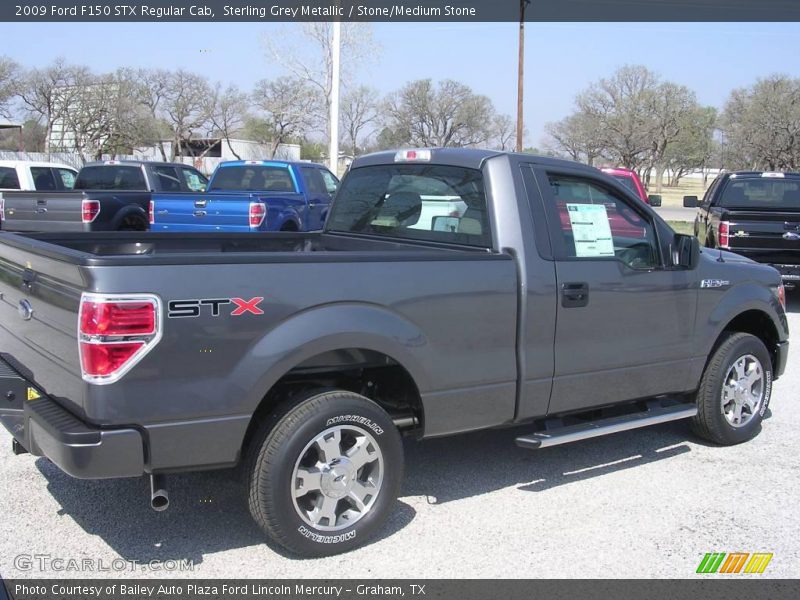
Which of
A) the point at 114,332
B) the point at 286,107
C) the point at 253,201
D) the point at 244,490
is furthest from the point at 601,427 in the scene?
the point at 286,107

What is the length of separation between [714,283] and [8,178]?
1504cm

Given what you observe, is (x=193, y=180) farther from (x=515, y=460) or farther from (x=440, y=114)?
(x=440, y=114)

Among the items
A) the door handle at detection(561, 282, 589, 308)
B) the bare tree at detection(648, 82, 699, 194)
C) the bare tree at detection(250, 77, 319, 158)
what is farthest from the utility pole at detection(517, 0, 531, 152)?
the door handle at detection(561, 282, 589, 308)

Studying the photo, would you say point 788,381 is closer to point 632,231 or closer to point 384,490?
point 632,231

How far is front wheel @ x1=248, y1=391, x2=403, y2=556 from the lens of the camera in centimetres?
357

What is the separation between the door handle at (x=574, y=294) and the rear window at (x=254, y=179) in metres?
8.95

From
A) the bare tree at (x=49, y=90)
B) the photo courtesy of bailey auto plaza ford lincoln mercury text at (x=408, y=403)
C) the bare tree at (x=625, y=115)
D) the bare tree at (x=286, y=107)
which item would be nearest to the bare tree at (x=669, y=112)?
the bare tree at (x=625, y=115)

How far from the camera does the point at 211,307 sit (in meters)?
3.32

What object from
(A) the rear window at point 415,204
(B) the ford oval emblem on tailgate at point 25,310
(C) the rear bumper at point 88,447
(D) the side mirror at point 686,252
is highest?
(A) the rear window at point 415,204

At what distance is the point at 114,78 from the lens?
46.2 m

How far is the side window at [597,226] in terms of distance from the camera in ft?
15.0

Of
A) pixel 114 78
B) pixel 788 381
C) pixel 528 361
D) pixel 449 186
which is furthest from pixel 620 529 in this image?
pixel 114 78

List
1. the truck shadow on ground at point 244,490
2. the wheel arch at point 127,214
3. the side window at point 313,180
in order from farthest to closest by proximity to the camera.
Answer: the side window at point 313,180, the wheel arch at point 127,214, the truck shadow on ground at point 244,490

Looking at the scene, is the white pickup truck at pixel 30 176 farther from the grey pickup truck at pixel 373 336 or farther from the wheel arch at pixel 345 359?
the wheel arch at pixel 345 359
